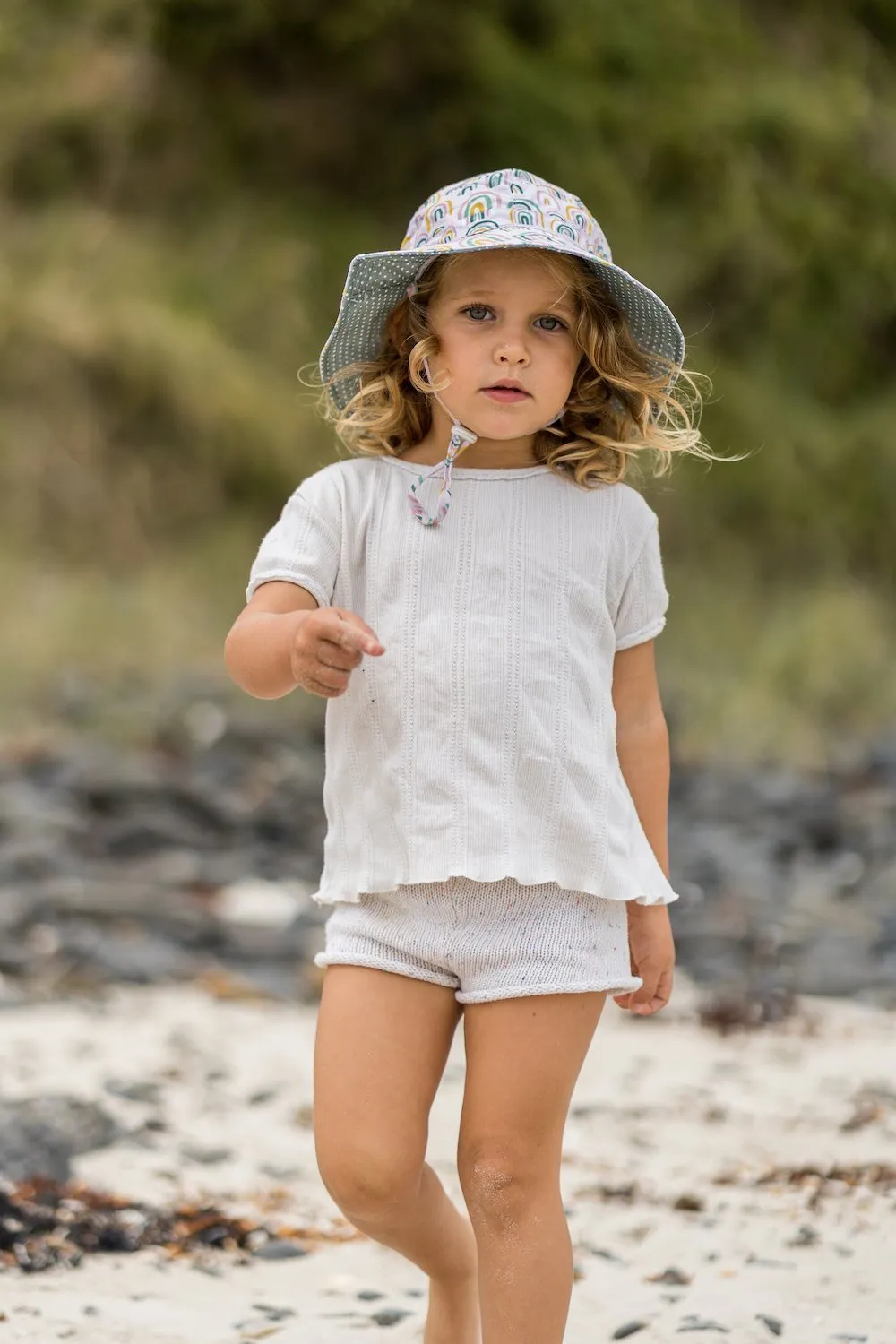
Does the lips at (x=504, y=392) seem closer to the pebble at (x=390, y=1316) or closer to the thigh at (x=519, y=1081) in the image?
the thigh at (x=519, y=1081)

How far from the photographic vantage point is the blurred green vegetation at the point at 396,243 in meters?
11.1

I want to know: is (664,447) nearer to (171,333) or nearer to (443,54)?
(171,333)

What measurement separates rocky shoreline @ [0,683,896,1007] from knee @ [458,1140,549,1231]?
2.73 meters

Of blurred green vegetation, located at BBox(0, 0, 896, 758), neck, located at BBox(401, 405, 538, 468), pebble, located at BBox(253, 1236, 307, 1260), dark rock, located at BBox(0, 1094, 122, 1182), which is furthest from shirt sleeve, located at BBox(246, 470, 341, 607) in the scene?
blurred green vegetation, located at BBox(0, 0, 896, 758)

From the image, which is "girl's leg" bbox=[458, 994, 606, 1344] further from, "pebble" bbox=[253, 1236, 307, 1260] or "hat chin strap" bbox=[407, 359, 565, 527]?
"pebble" bbox=[253, 1236, 307, 1260]

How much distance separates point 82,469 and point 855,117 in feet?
20.8

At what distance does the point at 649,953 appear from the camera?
2.33 m

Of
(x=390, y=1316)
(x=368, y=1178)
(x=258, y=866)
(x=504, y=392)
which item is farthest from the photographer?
(x=258, y=866)

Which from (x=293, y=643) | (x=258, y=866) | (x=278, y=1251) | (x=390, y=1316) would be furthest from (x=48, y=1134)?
(x=258, y=866)

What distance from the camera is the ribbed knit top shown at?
6.98ft

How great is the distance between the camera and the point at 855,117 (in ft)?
43.8

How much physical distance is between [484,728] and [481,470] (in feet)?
1.08

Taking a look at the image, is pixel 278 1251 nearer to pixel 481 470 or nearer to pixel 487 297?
pixel 481 470

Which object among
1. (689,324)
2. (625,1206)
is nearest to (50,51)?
(689,324)
